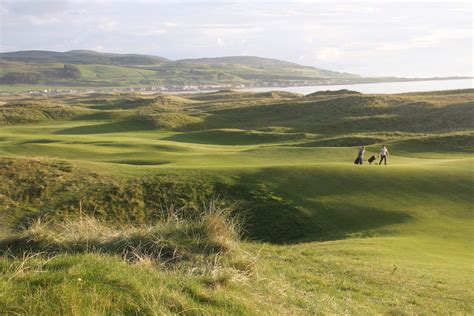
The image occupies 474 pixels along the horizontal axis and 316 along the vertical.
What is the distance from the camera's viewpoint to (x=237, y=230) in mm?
13891

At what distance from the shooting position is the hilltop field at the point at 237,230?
7.72 m

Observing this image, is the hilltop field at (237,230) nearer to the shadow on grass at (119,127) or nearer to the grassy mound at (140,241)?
the grassy mound at (140,241)

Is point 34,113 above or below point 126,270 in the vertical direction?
above

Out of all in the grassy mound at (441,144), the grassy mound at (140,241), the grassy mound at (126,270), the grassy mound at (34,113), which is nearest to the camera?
the grassy mound at (126,270)

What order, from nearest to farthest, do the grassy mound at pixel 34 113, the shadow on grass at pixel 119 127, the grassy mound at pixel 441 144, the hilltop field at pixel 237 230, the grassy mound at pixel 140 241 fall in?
the hilltop field at pixel 237 230 < the grassy mound at pixel 140 241 < the grassy mound at pixel 441 144 < the shadow on grass at pixel 119 127 < the grassy mound at pixel 34 113

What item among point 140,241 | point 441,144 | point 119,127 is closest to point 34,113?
point 119,127

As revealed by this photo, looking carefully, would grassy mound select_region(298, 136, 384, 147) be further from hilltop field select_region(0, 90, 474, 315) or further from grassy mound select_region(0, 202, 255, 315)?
grassy mound select_region(0, 202, 255, 315)

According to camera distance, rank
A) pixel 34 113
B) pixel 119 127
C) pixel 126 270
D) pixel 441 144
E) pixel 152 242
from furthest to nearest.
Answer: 1. pixel 34 113
2. pixel 119 127
3. pixel 441 144
4. pixel 152 242
5. pixel 126 270

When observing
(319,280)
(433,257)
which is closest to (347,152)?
(433,257)

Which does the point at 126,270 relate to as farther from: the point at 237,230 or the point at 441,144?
the point at 441,144

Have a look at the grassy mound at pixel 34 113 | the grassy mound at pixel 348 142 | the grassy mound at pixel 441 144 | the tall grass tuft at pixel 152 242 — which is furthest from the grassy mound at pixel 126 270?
the grassy mound at pixel 34 113

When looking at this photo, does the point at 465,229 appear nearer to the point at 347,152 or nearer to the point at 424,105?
the point at 347,152

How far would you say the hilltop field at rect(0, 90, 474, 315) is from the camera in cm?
772

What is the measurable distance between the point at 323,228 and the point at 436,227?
497cm
